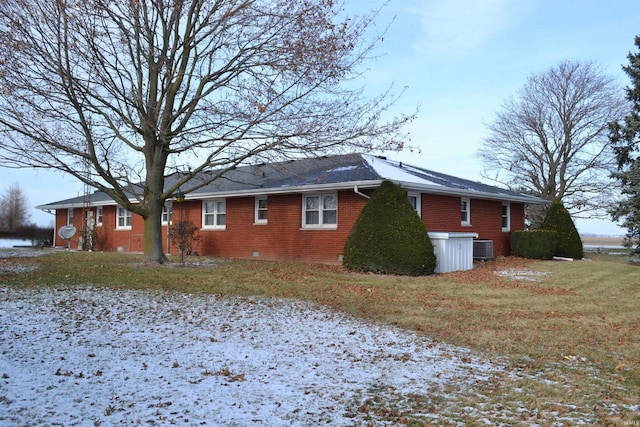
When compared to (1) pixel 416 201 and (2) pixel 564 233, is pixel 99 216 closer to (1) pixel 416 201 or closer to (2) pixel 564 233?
(1) pixel 416 201

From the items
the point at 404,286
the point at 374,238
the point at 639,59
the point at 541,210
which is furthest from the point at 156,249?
the point at 541,210

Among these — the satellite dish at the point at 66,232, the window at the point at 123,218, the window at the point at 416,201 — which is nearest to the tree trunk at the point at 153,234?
the window at the point at 416,201

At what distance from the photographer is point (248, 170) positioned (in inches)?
1006

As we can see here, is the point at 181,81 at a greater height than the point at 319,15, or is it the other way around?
the point at 319,15

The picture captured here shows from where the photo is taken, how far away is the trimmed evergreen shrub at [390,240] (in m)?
14.9

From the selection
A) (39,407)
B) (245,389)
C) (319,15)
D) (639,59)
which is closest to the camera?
(39,407)

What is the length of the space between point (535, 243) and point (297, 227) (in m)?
10.3

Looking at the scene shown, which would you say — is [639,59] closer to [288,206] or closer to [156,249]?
[288,206]

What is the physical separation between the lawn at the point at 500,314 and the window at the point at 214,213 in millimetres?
7809

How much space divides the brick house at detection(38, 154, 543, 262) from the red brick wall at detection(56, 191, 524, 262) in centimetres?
4

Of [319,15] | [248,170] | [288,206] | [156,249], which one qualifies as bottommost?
[156,249]

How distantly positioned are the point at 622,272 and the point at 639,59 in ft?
35.4

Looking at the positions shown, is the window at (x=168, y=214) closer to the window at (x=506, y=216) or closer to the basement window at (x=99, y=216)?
the basement window at (x=99, y=216)

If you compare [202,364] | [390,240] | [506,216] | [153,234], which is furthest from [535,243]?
[202,364]
